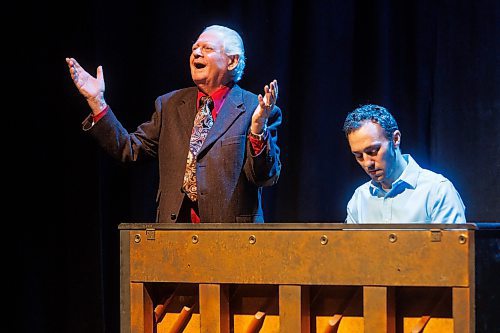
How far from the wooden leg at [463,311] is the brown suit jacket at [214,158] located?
103 centimetres

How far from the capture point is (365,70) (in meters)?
3.79

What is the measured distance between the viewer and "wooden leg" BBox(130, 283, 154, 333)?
1936mm

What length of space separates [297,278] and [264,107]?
748 mm

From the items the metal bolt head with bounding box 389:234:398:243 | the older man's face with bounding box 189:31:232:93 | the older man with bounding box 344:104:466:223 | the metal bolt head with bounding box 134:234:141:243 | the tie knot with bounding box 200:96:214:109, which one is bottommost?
the metal bolt head with bounding box 134:234:141:243

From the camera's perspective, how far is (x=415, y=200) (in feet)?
8.97

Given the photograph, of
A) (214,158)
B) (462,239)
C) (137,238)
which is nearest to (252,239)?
(137,238)

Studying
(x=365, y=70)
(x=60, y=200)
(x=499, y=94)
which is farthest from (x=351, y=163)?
(x=60, y=200)

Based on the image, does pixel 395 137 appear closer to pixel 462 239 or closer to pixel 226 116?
pixel 226 116

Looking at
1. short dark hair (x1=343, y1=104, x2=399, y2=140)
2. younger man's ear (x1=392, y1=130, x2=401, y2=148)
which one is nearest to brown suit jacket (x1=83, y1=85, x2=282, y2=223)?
short dark hair (x1=343, y1=104, x2=399, y2=140)

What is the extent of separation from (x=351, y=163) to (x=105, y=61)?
1340 mm

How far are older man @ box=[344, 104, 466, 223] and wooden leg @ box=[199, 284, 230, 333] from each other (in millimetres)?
984

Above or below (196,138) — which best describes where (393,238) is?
below

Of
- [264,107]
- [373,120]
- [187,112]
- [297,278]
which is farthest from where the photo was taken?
[187,112]

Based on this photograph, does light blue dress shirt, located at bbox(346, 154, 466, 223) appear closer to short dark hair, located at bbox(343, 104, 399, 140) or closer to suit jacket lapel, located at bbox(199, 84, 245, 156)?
short dark hair, located at bbox(343, 104, 399, 140)
